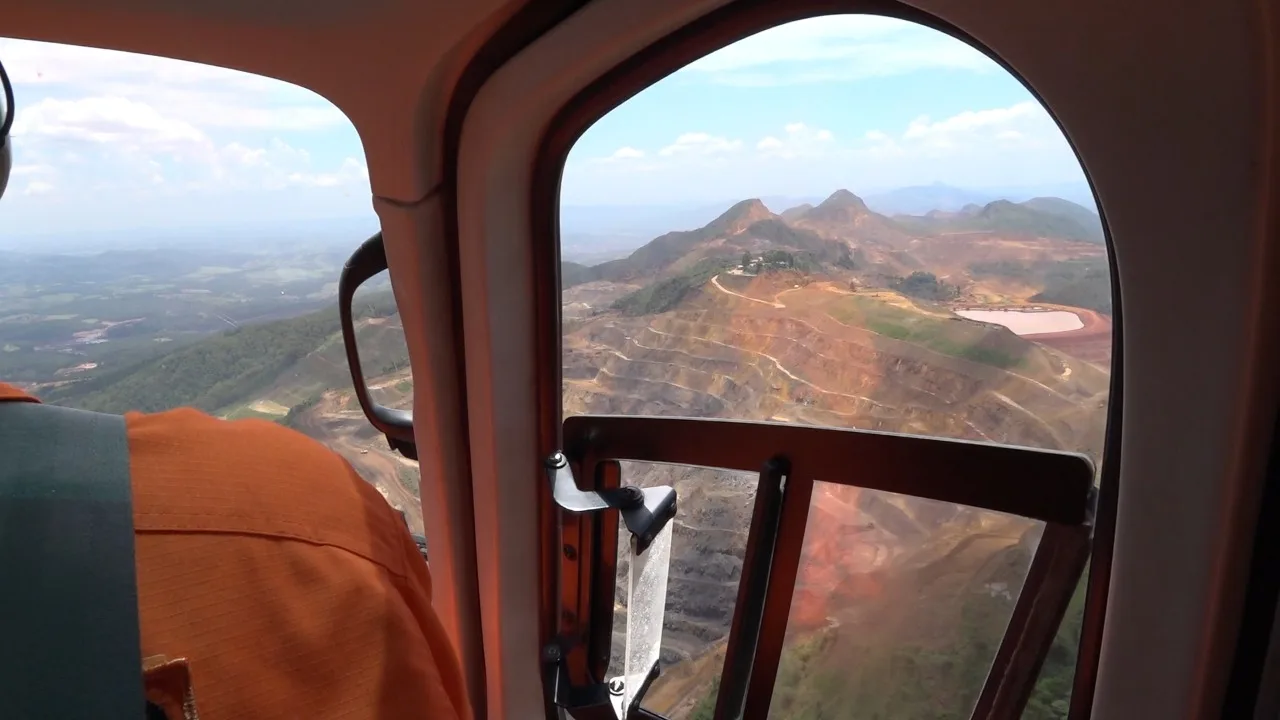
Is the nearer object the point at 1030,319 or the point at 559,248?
the point at 1030,319

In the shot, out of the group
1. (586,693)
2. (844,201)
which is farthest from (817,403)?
(586,693)

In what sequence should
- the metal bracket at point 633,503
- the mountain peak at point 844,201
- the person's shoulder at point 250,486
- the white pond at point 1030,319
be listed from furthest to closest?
1. the metal bracket at point 633,503
2. the mountain peak at point 844,201
3. the white pond at point 1030,319
4. the person's shoulder at point 250,486

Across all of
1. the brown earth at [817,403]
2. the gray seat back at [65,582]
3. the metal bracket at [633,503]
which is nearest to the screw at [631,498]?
the metal bracket at [633,503]

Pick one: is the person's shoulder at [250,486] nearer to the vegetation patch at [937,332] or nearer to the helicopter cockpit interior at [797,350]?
the helicopter cockpit interior at [797,350]

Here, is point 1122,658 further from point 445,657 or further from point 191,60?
point 191,60

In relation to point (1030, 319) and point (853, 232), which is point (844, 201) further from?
point (1030, 319)

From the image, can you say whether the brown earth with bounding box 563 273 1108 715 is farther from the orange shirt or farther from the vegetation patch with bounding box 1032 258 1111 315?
the orange shirt

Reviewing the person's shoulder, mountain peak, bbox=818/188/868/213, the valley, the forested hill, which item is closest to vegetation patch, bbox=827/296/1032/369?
the valley
